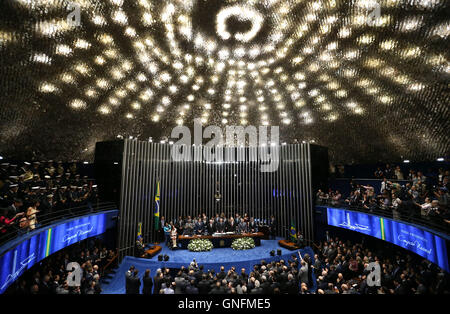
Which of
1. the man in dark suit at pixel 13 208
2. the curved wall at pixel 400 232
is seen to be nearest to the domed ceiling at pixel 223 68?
the man in dark suit at pixel 13 208

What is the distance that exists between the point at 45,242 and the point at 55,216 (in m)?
1.90

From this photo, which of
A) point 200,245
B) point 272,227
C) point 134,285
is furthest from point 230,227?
point 134,285

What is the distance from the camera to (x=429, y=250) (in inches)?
290

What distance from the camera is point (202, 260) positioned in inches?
457

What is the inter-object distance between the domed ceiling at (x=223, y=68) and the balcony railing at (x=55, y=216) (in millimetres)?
3138

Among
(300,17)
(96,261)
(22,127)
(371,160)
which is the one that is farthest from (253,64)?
(96,261)

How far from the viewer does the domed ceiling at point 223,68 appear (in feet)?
23.1

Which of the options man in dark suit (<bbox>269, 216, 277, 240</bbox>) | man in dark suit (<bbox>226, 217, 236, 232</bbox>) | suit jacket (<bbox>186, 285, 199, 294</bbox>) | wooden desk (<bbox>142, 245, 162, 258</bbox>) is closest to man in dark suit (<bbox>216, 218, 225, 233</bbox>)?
man in dark suit (<bbox>226, 217, 236, 232</bbox>)

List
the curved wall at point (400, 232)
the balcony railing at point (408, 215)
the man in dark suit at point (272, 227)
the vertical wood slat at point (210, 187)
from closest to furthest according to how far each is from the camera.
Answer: the curved wall at point (400, 232) < the balcony railing at point (408, 215) < the vertical wood slat at point (210, 187) < the man in dark suit at point (272, 227)

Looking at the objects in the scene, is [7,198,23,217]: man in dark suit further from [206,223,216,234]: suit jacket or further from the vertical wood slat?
[206,223,216,234]: suit jacket

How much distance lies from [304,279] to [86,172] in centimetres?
1337

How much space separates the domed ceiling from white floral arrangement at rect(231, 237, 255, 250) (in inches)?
324

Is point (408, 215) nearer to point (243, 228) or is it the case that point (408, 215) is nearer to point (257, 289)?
point (257, 289)

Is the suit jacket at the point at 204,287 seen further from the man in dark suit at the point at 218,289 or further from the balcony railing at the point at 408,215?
the balcony railing at the point at 408,215
